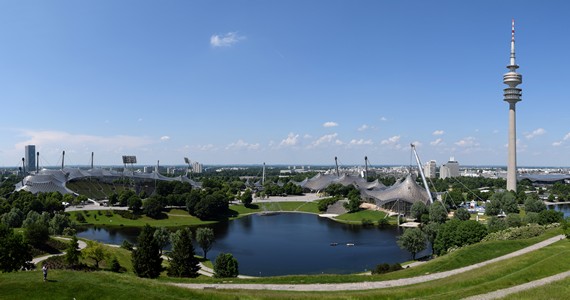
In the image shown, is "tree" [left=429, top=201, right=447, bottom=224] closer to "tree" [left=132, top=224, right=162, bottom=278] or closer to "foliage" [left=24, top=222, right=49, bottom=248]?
"tree" [left=132, top=224, right=162, bottom=278]

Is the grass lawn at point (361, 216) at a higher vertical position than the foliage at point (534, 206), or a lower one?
lower

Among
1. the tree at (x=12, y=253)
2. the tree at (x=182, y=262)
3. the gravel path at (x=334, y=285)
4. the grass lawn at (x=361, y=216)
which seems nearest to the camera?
the gravel path at (x=334, y=285)

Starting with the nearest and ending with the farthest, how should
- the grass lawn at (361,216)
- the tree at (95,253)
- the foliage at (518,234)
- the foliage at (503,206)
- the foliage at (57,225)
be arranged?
the tree at (95,253) → the foliage at (518,234) → the foliage at (57,225) → the foliage at (503,206) → the grass lawn at (361,216)

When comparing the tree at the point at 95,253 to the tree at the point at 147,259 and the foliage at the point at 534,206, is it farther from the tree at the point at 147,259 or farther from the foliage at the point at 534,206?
the foliage at the point at 534,206

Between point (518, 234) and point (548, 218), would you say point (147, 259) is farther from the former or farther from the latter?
point (548, 218)

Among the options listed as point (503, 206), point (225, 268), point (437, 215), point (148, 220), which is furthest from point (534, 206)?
point (148, 220)

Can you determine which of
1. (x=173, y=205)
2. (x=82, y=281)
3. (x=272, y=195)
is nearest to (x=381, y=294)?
(x=82, y=281)

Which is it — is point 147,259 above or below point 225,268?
above

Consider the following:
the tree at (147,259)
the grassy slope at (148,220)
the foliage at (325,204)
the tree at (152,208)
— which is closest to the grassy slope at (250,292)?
the tree at (147,259)
